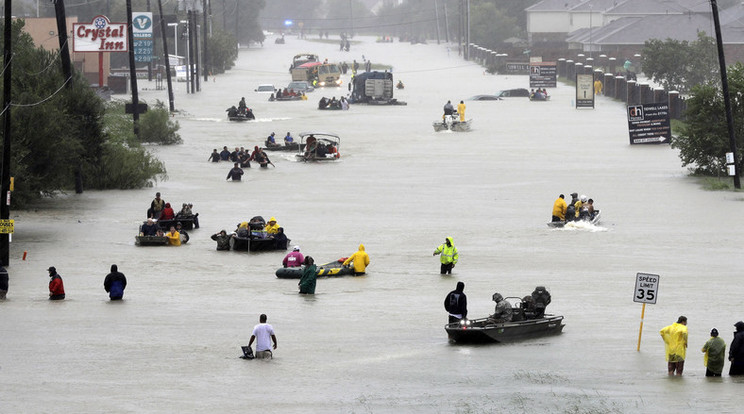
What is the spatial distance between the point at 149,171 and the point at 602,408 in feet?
126

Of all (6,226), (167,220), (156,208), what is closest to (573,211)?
(167,220)

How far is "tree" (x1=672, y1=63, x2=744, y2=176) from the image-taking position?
2174 inches

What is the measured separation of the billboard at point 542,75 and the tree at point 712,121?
63.0 metres

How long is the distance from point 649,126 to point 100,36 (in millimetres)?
35327

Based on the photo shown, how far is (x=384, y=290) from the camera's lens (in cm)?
3209

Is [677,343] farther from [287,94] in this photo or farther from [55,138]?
[287,94]

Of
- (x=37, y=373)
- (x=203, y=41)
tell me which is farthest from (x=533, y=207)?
(x=203, y=41)

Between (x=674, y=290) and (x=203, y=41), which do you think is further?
(x=203, y=41)

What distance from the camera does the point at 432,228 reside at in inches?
1714

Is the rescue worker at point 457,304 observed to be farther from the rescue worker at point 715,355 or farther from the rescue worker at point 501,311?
the rescue worker at point 715,355

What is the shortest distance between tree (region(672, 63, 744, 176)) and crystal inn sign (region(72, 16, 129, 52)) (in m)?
→ 41.2

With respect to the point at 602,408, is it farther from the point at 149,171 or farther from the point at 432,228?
the point at 149,171

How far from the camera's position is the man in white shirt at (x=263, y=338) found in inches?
933

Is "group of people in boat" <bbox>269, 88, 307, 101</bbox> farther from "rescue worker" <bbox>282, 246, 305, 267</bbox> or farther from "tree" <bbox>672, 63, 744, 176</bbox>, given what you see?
"rescue worker" <bbox>282, 246, 305, 267</bbox>
